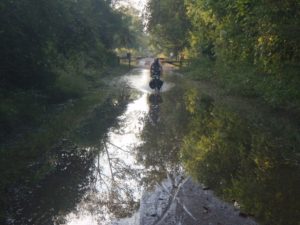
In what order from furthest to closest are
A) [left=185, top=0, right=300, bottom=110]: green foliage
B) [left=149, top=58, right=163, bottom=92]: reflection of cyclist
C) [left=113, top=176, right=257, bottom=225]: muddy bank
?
[left=149, top=58, right=163, bottom=92]: reflection of cyclist, [left=185, top=0, right=300, bottom=110]: green foliage, [left=113, top=176, right=257, bottom=225]: muddy bank

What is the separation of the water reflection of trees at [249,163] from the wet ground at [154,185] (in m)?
0.02

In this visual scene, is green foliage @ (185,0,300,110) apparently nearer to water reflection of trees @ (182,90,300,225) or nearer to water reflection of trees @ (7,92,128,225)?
water reflection of trees @ (182,90,300,225)

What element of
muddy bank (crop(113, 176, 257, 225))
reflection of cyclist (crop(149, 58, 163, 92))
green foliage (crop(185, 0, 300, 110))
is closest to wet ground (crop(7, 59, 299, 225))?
muddy bank (crop(113, 176, 257, 225))

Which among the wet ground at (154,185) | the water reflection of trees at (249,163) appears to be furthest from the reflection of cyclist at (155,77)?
the wet ground at (154,185)

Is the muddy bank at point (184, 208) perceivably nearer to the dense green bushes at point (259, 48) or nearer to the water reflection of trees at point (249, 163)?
the water reflection of trees at point (249, 163)

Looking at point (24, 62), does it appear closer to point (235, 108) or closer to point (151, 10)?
point (235, 108)

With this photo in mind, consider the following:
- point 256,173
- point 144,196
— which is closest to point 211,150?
point 256,173

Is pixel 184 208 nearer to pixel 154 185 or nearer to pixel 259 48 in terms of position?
pixel 154 185

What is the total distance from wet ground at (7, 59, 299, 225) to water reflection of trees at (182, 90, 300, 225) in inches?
0.8

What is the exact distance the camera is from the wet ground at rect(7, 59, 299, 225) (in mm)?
6340

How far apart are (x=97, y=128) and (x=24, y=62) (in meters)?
4.20

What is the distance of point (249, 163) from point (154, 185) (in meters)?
2.65

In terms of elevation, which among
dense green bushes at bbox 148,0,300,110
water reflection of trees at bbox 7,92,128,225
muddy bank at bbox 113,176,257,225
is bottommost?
water reflection of trees at bbox 7,92,128,225

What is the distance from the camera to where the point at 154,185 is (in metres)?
7.75
